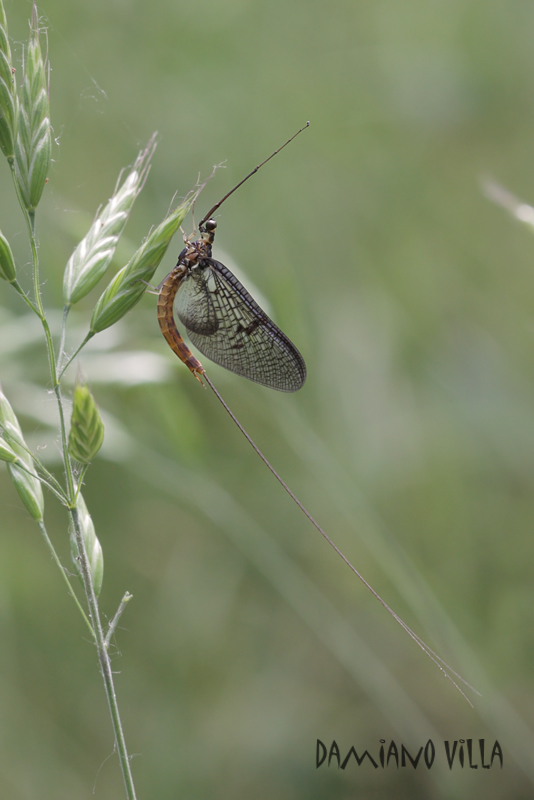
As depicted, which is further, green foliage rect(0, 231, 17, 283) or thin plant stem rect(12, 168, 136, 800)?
green foliage rect(0, 231, 17, 283)

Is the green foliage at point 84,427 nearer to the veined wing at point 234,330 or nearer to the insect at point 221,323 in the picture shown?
the insect at point 221,323

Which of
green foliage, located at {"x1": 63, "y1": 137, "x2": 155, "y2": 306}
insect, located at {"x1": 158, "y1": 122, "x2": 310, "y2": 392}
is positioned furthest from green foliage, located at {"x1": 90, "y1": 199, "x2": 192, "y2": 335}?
insect, located at {"x1": 158, "y1": 122, "x2": 310, "y2": 392}

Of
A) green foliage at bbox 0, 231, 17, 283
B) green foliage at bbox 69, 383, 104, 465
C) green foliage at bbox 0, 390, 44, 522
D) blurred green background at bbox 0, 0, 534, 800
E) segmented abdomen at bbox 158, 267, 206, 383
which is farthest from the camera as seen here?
blurred green background at bbox 0, 0, 534, 800

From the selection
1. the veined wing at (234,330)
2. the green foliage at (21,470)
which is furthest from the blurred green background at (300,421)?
the green foliage at (21,470)

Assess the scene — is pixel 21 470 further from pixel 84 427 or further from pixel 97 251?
pixel 97 251

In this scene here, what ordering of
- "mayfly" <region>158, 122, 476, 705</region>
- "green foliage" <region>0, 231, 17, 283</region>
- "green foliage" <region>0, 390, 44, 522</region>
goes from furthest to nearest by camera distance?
"mayfly" <region>158, 122, 476, 705</region>, "green foliage" <region>0, 390, 44, 522</region>, "green foliage" <region>0, 231, 17, 283</region>

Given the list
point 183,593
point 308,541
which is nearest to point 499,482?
point 308,541

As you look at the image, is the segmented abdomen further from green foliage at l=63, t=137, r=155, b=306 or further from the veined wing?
green foliage at l=63, t=137, r=155, b=306
